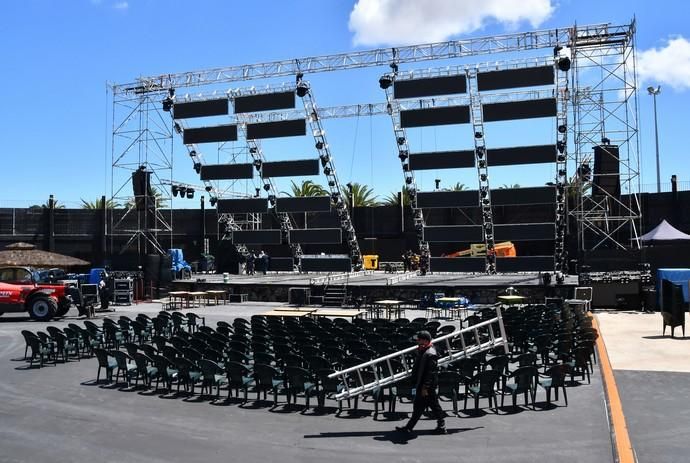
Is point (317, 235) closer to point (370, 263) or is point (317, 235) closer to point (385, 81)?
point (370, 263)

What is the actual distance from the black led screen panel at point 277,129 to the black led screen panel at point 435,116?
241 inches

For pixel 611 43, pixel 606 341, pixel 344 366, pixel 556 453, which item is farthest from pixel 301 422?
pixel 611 43

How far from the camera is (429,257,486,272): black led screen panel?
108ft

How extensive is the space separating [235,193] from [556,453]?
1498 inches

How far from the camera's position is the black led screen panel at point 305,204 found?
37.2m

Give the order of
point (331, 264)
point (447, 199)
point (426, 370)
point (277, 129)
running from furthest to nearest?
point (277, 129) < point (331, 264) < point (447, 199) < point (426, 370)


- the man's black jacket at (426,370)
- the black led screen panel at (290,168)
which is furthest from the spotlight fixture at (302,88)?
the man's black jacket at (426,370)

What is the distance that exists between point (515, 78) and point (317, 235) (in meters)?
14.0

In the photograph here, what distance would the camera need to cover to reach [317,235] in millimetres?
37844

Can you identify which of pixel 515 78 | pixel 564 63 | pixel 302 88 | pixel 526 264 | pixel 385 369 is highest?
pixel 302 88

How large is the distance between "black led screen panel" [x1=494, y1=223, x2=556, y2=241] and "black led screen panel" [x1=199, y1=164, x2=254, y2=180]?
585 inches

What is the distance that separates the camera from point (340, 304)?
30000mm

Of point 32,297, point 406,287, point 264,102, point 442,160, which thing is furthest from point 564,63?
point 32,297

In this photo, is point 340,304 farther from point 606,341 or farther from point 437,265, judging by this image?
point 606,341
